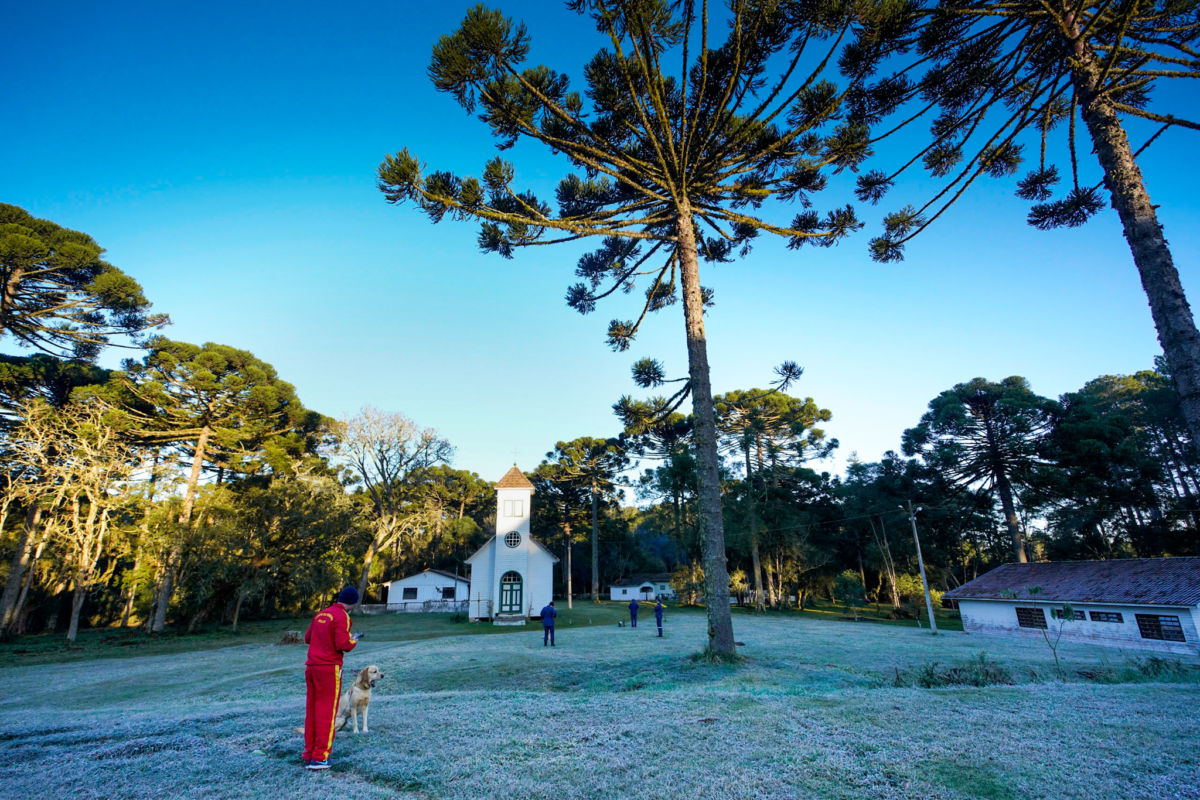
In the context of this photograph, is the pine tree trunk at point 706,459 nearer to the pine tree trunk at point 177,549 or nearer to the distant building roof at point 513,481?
the distant building roof at point 513,481

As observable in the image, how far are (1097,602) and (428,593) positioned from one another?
44102 mm

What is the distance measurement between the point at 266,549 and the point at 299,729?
25799 mm

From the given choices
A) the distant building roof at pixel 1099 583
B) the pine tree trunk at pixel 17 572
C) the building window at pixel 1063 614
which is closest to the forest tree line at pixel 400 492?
the pine tree trunk at pixel 17 572

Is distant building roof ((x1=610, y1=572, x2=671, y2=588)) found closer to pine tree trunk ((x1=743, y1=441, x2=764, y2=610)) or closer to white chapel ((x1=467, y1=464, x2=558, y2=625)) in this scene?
pine tree trunk ((x1=743, y1=441, x2=764, y2=610))

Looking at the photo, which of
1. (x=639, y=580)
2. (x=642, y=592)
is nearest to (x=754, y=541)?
(x=642, y=592)

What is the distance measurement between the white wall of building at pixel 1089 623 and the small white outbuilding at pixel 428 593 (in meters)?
36.5

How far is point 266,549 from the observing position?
2616cm

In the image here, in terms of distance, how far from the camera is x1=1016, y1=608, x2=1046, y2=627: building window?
78.6 feet

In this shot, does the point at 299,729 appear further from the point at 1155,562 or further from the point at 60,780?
the point at 1155,562

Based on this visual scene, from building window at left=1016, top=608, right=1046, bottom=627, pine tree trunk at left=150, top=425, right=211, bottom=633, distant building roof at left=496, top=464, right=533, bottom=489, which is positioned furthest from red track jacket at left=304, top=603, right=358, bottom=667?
building window at left=1016, top=608, right=1046, bottom=627

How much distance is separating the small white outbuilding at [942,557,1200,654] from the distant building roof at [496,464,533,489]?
25400mm

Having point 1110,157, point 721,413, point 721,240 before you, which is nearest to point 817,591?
point 721,413

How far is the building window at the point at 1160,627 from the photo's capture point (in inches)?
742

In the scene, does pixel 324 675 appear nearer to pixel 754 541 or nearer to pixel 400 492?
pixel 400 492
